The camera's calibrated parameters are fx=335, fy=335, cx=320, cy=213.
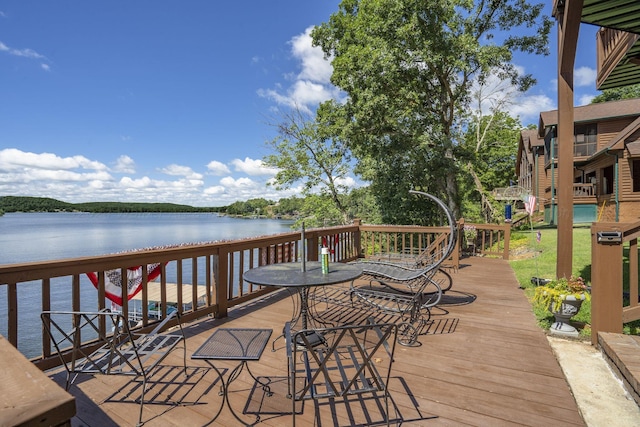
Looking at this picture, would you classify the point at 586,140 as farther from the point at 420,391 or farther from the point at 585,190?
the point at 420,391

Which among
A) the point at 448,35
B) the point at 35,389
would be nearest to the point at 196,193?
the point at 448,35

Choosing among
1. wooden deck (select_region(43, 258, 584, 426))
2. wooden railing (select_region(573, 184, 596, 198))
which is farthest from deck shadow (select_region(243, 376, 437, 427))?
wooden railing (select_region(573, 184, 596, 198))

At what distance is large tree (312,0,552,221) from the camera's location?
34.0 feet

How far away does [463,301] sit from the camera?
174 inches

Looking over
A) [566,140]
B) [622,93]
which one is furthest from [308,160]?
[622,93]

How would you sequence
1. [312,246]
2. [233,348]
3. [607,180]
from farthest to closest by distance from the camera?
1. [607,180]
2. [312,246]
3. [233,348]

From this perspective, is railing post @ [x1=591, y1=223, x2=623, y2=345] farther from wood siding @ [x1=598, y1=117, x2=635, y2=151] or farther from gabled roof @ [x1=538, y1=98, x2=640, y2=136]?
wood siding @ [x1=598, y1=117, x2=635, y2=151]

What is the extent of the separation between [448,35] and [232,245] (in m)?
10.4

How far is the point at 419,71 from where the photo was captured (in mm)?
11414

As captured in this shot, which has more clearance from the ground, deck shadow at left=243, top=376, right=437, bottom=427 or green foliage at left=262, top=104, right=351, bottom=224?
green foliage at left=262, top=104, right=351, bottom=224

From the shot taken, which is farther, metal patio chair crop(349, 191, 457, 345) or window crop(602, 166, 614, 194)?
window crop(602, 166, 614, 194)

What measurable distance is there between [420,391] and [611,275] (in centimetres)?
196

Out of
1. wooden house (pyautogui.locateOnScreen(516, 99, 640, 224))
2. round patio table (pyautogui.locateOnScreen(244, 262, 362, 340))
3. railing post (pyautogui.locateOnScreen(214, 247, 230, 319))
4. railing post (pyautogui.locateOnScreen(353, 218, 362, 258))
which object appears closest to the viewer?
round patio table (pyautogui.locateOnScreen(244, 262, 362, 340))

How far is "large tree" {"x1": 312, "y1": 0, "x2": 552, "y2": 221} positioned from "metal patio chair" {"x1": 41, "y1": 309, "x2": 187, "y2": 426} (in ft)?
32.7
